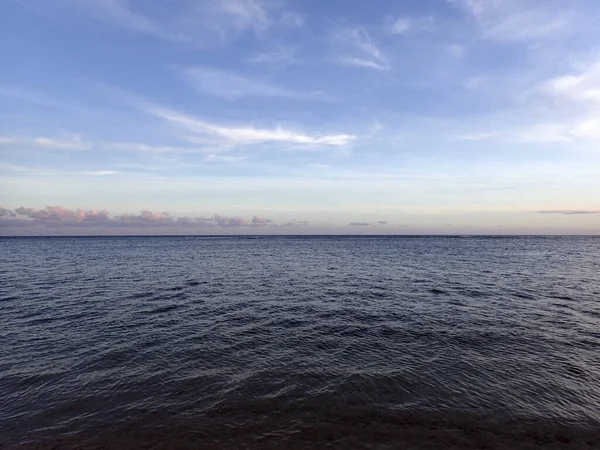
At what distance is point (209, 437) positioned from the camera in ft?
40.0

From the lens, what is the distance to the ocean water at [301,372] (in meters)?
12.5

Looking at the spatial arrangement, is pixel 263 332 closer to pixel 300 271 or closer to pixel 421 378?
pixel 421 378

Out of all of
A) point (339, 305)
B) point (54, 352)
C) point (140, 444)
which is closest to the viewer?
point (140, 444)

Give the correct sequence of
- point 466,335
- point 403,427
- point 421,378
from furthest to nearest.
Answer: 1. point 466,335
2. point 421,378
3. point 403,427

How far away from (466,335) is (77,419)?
21730mm

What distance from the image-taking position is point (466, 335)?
22.9 meters

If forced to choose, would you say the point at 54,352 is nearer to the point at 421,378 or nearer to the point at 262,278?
the point at 421,378

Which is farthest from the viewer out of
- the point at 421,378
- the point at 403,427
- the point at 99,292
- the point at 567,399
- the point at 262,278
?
the point at 262,278

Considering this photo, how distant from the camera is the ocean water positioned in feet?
40.9

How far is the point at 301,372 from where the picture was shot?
56.7 ft

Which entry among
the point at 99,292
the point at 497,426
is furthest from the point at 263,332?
the point at 99,292

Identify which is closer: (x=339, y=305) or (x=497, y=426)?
(x=497, y=426)

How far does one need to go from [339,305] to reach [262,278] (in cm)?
2009

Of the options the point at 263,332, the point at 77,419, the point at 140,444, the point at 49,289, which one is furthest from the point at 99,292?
the point at 140,444
